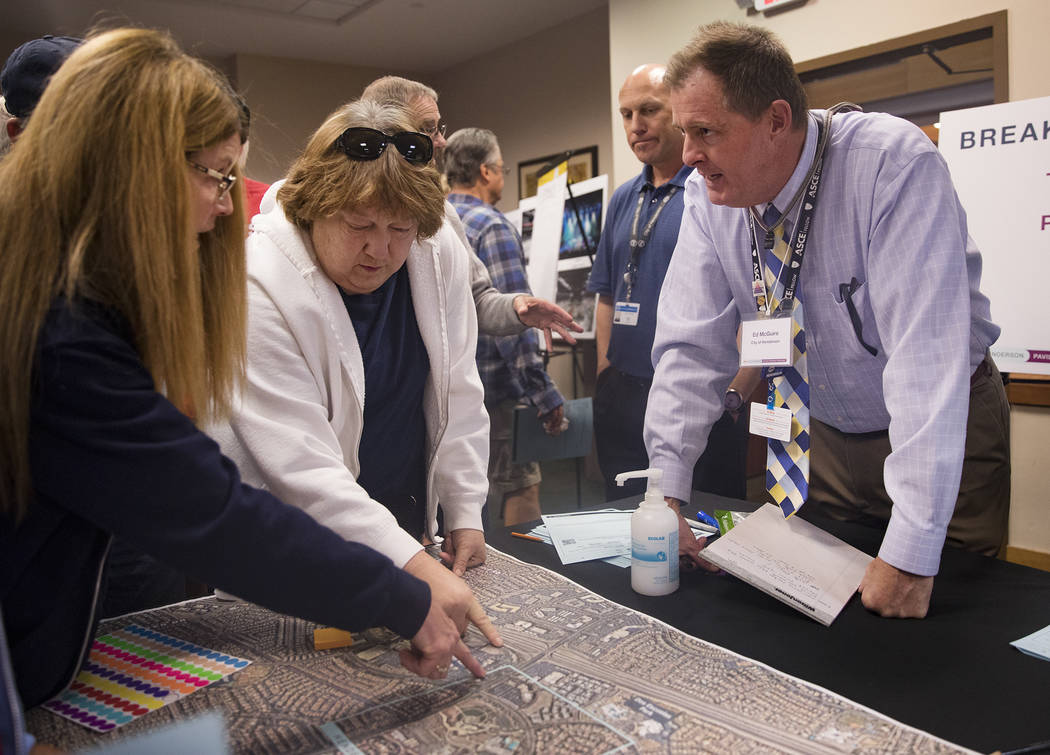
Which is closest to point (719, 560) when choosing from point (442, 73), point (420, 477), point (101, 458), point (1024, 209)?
point (420, 477)

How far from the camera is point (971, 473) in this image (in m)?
1.59

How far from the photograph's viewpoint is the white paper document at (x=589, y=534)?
1.46m

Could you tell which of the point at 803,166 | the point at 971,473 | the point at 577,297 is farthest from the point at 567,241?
the point at 971,473

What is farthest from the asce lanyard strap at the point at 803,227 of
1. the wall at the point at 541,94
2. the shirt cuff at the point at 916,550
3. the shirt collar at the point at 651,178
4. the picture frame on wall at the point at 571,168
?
the wall at the point at 541,94

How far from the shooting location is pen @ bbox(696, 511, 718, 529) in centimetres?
160

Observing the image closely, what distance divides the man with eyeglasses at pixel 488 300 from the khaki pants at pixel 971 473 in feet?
2.11

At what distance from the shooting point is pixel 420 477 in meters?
1.55

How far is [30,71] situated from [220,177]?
22.8 inches

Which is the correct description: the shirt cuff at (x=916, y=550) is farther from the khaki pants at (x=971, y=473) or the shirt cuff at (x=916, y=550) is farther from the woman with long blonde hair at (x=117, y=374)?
the woman with long blonde hair at (x=117, y=374)

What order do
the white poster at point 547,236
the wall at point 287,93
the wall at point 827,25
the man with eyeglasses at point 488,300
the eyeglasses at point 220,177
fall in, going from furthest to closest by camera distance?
the wall at point 287,93 → the white poster at point 547,236 → the wall at point 827,25 → the man with eyeglasses at point 488,300 → the eyeglasses at point 220,177

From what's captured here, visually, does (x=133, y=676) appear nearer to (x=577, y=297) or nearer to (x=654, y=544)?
(x=654, y=544)

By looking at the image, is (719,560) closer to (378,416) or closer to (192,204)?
(378,416)

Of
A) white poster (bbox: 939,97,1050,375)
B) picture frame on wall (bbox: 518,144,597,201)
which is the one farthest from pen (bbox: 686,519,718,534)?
picture frame on wall (bbox: 518,144,597,201)

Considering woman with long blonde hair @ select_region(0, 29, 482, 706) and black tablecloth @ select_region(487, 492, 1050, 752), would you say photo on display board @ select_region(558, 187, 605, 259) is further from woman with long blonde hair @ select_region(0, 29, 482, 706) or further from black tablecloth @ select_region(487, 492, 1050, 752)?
woman with long blonde hair @ select_region(0, 29, 482, 706)
